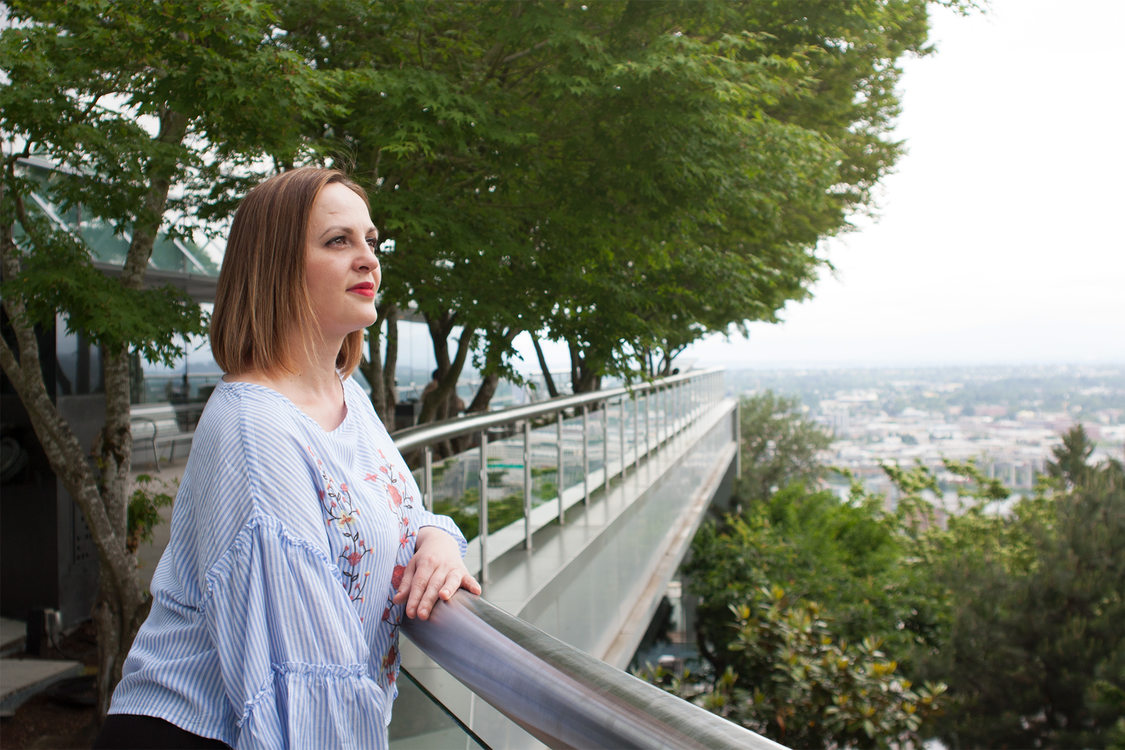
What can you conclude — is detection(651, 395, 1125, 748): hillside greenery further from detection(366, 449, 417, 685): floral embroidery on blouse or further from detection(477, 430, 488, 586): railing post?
detection(366, 449, 417, 685): floral embroidery on blouse

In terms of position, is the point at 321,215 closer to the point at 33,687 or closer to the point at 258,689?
the point at 258,689

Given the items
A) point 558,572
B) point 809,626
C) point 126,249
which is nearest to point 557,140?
point 558,572

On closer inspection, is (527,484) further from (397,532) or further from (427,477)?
(397,532)

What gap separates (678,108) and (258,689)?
511 centimetres

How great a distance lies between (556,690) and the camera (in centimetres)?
112

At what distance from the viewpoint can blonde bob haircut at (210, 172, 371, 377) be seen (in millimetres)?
1414

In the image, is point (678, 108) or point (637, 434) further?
point (637, 434)

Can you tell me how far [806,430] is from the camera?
5953 centimetres

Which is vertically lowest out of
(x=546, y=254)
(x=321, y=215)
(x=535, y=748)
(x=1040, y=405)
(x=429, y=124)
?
(x=1040, y=405)

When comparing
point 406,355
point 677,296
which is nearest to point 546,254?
point 677,296

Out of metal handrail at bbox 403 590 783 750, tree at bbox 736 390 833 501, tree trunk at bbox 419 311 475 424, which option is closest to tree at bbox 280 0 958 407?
tree trunk at bbox 419 311 475 424

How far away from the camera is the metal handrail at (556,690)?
3.20ft

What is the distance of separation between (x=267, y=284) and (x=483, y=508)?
399 centimetres

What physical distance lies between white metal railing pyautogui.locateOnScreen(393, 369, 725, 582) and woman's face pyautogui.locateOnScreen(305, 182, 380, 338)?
1821mm
